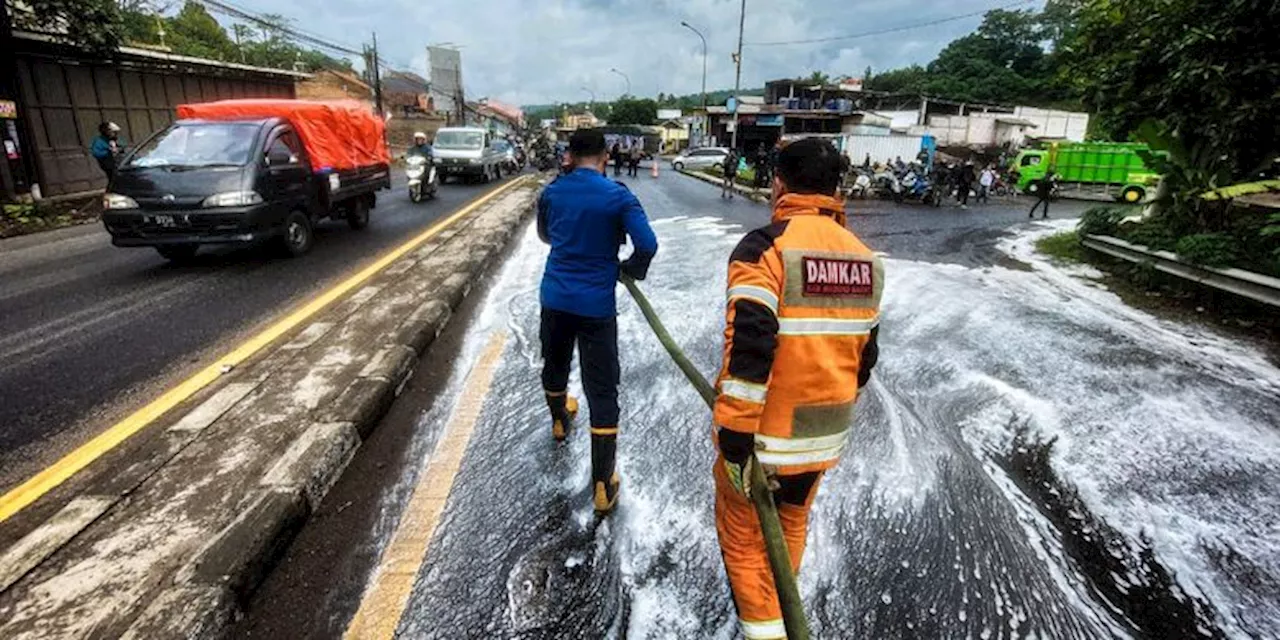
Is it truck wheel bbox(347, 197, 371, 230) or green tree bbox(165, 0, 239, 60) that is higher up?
green tree bbox(165, 0, 239, 60)

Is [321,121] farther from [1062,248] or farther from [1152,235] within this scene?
[1062,248]

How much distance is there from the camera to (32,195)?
12.8 m

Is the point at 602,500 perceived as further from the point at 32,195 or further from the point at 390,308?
the point at 32,195

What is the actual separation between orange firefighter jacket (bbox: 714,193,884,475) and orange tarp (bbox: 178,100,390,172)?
835cm

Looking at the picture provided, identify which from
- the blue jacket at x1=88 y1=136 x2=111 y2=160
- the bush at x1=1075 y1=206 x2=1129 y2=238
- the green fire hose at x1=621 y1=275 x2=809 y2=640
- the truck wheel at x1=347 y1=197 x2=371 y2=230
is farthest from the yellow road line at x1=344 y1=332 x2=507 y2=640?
the blue jacket at x1=88 y1=136 x2=111 y2=160

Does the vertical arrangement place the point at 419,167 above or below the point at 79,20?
below

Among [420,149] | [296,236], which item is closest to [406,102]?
[420,149]

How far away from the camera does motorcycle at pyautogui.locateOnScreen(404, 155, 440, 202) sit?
562 inches

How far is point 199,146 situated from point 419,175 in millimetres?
7081

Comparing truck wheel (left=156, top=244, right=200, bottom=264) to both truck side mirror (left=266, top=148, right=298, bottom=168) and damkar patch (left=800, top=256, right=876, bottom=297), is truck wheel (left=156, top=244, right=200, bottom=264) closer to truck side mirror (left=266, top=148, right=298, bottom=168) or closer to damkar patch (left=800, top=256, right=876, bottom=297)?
truck side mirror (left=266, top=148, right=298, bottom=168)

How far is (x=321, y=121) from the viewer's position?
350 inches

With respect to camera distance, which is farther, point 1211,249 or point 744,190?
point 744,190

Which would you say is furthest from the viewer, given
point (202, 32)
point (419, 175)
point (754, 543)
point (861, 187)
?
point (202, 32)

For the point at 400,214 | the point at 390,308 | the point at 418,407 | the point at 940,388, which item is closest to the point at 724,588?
the point at 418,407
